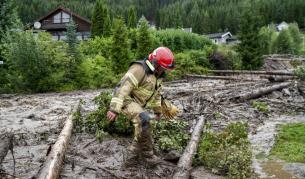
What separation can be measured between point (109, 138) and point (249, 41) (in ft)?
74.3

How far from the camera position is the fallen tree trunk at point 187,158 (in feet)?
20.3

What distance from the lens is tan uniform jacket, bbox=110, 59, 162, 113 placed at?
250 inches

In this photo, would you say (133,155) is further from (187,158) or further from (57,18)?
(57,18)

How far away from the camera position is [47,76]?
18.2m

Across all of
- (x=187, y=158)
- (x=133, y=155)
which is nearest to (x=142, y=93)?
(x=133, y=155)

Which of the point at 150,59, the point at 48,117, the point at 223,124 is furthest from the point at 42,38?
the point at 150,59

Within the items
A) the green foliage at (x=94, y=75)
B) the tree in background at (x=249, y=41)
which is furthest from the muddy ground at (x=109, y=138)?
the tree in background at (x=249, y=41)

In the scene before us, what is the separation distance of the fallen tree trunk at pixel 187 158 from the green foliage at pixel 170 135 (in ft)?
0.68

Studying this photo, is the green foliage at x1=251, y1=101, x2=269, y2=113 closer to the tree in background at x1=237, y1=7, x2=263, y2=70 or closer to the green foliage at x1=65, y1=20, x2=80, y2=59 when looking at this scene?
the green foliage at x1=65, y1=20, x2=80, y2=59

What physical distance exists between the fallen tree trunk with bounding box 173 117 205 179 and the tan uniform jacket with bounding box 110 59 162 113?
1118 millimetres

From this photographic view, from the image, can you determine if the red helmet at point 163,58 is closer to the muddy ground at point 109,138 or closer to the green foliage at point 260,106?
the muddy ground at point 109,138

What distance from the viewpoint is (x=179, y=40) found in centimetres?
2928

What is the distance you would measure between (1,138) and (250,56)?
82.4ft

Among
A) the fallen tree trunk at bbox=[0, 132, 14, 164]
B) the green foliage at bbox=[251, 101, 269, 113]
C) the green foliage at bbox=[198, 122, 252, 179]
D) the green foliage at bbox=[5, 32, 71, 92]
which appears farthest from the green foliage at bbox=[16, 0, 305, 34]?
the fallen tree trunk at bbox=[0, 132, 14, 164]
